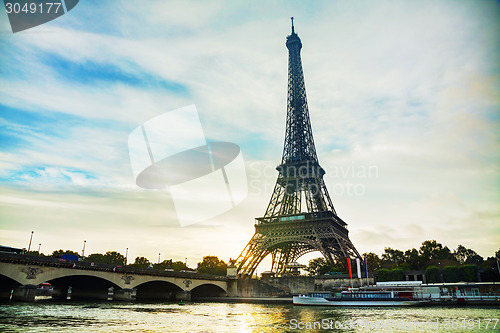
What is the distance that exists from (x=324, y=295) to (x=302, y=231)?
23240 mm

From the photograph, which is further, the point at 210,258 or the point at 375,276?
the point at 210,258

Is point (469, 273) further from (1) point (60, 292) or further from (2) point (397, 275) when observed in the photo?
(1) point (60, 292)

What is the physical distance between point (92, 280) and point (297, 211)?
187 ft

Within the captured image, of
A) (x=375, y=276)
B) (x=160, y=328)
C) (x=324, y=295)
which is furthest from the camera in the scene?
(x=375, y=276)

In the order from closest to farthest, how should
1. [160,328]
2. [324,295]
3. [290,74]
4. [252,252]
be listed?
1. [160,328]
2. [324,295]
3. [252,252]
4. [290,74]

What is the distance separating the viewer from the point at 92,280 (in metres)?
65.6

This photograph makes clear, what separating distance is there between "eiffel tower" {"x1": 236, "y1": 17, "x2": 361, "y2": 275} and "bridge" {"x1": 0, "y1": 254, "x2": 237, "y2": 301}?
15718 millimetres

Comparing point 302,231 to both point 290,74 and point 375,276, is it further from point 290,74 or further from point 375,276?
point 290,74

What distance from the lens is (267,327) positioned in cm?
3047

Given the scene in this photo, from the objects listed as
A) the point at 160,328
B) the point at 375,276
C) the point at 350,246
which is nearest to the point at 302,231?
the point at 350,246

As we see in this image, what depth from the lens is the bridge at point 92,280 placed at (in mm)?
46594

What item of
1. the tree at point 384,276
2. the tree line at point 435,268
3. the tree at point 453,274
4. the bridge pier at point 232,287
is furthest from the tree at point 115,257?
the tree at point 453,274

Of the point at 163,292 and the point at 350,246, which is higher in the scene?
the point at 350,246

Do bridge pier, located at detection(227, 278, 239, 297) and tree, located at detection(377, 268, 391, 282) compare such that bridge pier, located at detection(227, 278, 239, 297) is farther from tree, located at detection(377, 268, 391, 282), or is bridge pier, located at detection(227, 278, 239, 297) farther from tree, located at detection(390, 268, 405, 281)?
tree, located at detection(390, 268, 405, 281)
